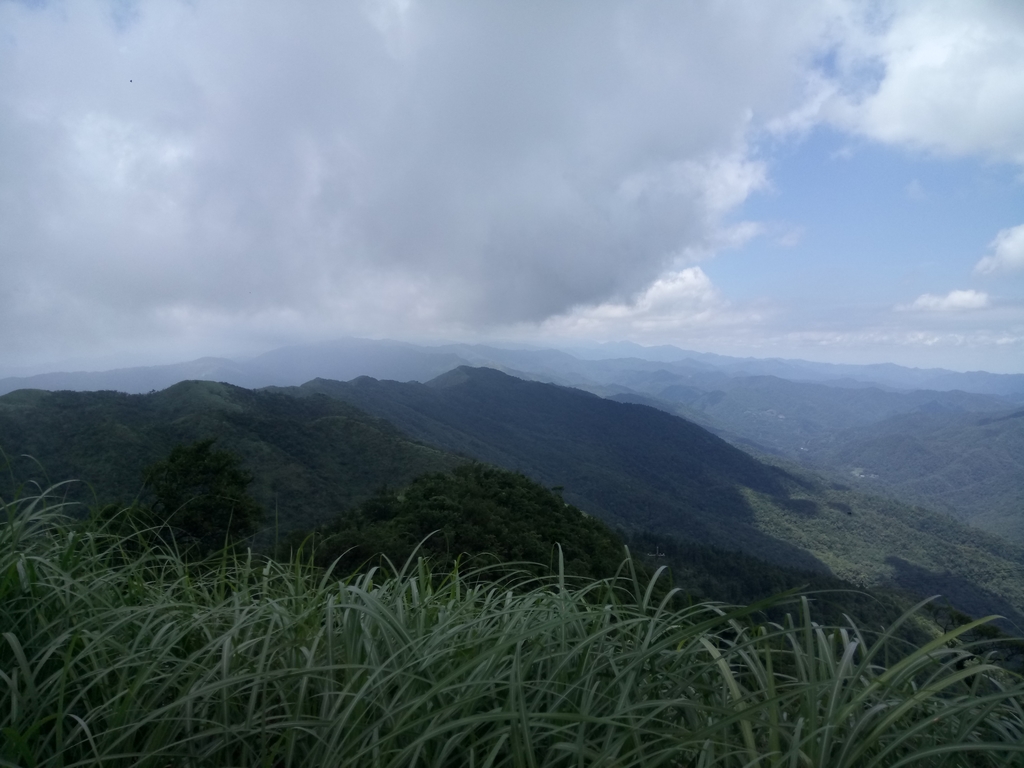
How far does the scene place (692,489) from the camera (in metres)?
117

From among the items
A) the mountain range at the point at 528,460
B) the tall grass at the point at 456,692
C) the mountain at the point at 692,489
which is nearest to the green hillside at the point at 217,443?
the mountain range at the point at 528,460

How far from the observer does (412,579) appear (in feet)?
7.95

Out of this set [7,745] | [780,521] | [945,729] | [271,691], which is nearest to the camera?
[7,745]

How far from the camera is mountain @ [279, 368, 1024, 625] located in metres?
79.8

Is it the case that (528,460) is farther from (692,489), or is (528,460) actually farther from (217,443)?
(217,443)

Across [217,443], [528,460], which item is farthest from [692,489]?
[217,443]

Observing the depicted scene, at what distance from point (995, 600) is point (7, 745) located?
10251 centimetres

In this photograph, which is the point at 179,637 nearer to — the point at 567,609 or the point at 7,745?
the point at 7,745

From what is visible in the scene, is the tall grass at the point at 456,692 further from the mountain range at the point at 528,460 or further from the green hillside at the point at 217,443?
the green hillside at the point at 217,443

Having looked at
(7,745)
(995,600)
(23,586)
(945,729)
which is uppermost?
(23,586)

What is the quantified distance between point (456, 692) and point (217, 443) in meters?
41.6

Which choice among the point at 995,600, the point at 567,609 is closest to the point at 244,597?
the point at 567,609

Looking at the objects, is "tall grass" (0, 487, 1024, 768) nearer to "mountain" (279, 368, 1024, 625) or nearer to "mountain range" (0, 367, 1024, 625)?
"mountain range" (0, 367, 1024, 625)

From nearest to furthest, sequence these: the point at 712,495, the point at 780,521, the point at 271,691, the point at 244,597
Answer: the point at 271,691
the point at 244,597
the point at 780,521
the point at 712,495
